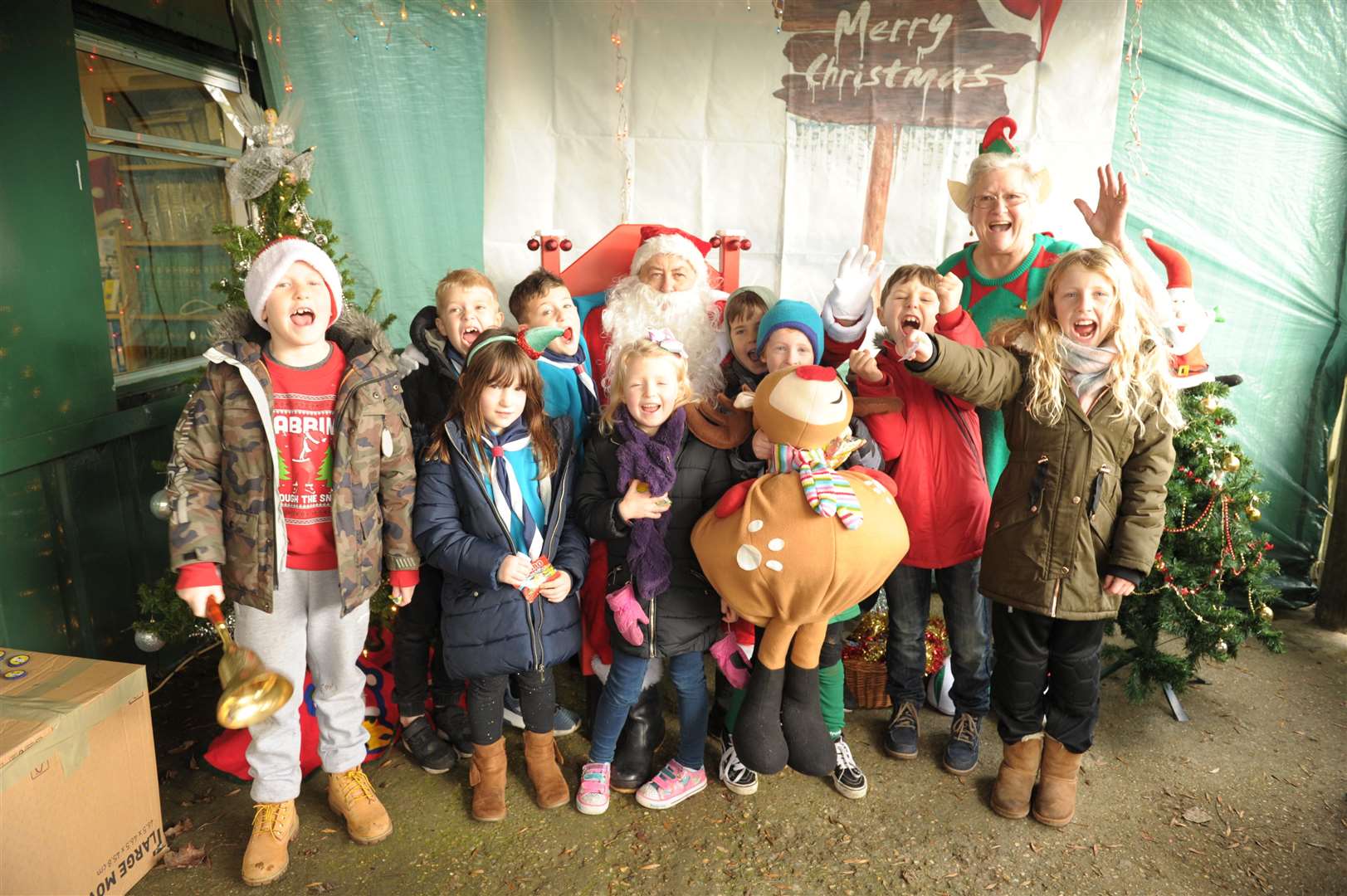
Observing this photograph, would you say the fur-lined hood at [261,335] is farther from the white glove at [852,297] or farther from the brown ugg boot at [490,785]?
the white glove at [852,297]

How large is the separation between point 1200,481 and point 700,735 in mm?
2262

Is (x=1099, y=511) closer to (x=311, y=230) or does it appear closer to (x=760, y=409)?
(x=760, y=409)

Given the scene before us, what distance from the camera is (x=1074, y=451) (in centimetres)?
266

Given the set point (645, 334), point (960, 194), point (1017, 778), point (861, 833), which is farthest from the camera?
point (960, 194)

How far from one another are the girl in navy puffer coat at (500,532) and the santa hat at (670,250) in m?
1.06

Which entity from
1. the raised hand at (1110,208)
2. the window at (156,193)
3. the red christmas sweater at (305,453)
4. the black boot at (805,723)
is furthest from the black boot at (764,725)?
the window at (156,193)

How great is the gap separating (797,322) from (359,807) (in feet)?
7.05

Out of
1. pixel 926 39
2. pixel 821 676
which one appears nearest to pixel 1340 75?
pixel 926 39

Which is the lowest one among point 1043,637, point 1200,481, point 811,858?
point 811,858

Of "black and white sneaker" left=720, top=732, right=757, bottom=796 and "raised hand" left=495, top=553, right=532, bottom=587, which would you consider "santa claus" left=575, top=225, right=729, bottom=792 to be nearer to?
"black and white sneaker" left=720, top=732, right=757, bottom=796

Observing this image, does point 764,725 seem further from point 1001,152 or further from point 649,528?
point 1001,152

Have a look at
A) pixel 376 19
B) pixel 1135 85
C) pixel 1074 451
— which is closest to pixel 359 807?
pixel 1074 451

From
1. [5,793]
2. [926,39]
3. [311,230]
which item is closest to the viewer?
[5,793]

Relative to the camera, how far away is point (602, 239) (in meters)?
4.07
